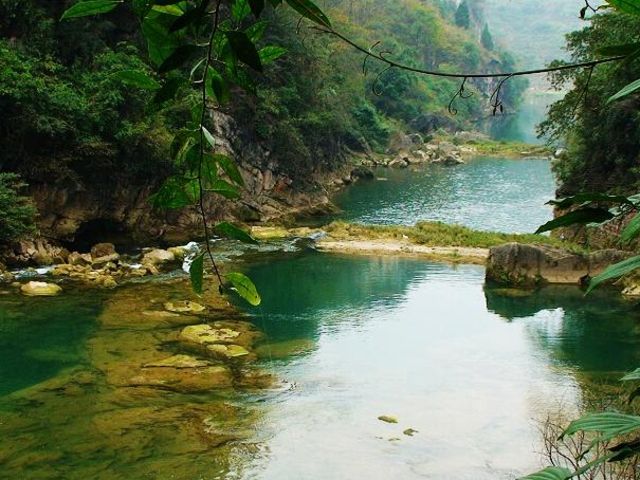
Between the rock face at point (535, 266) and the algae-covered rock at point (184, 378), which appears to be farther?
the rock face at point (535, 266)

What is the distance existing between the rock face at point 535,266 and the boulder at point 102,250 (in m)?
11.0

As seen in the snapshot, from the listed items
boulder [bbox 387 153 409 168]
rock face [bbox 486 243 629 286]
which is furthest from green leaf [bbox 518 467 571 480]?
boulder [bbox 387 153 409 168]

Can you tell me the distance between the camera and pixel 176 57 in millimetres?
858

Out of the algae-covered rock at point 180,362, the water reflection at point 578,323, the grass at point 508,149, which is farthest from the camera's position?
the grass at point 508,149

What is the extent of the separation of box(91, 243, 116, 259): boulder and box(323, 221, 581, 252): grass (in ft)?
26.7

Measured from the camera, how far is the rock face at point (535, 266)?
18.8 m

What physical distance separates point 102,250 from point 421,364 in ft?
34.3

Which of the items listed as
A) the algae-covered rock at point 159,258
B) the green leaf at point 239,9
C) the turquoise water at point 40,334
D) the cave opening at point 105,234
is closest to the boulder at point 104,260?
the algae-covered rock at point 159,258

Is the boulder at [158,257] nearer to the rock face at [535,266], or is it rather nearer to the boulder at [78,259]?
the boulder at [78,259]

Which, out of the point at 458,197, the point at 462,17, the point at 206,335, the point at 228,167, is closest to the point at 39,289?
the point at 206,335

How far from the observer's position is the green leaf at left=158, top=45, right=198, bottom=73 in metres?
0.86

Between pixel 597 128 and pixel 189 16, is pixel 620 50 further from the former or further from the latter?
pixel 597 128

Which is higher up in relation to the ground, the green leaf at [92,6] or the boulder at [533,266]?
the green leaf at [92,6]

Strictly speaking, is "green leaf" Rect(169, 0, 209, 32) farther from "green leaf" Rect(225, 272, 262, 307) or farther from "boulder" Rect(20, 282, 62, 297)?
"boulder" Rect(20, 282, 62, 297)
